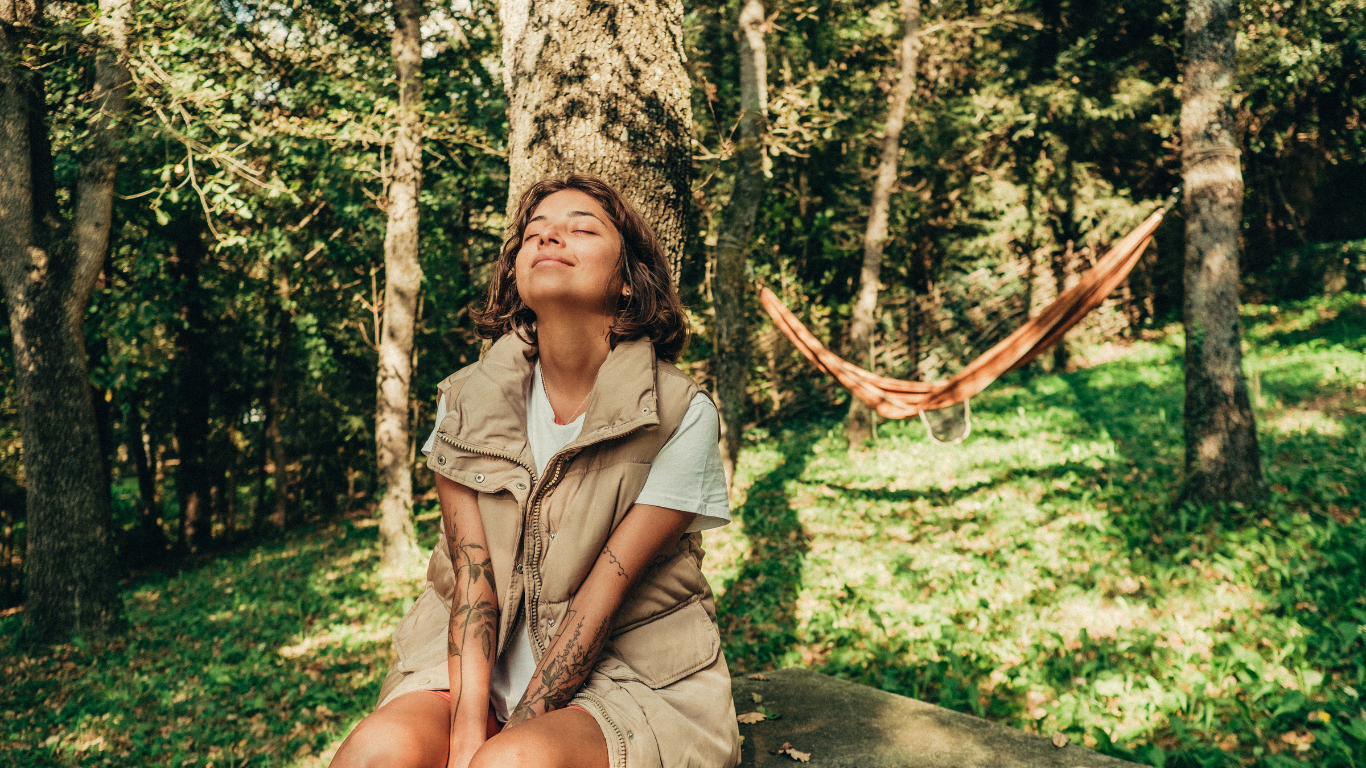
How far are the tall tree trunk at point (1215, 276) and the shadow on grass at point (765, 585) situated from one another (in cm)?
256

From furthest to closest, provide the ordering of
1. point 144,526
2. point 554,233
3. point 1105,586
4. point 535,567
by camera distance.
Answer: point 144,526
point 1105,586
point 554,233
point 535,567

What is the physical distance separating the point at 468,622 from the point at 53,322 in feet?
17.8

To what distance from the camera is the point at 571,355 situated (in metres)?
1.68

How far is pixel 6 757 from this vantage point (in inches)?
138

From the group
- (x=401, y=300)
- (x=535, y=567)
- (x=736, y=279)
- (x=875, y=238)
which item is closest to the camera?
(x=535, y=567)

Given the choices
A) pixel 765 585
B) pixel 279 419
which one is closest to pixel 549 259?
pixel 765 585

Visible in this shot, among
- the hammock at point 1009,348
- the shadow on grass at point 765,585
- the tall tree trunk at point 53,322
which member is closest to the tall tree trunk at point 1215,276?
the hammock at point 1009,348

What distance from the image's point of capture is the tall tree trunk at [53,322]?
199 inches

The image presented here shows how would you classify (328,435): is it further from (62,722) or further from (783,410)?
(62,722)

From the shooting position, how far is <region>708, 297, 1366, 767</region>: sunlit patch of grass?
2902 millimetres

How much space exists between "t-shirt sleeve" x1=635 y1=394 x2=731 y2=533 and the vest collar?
0.28 feet

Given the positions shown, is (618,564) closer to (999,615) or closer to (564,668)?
(564,668)

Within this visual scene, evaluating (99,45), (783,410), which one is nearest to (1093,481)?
(783,410)

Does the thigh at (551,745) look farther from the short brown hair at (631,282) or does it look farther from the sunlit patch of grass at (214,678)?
the sunlit patch of grass at (214,678)
